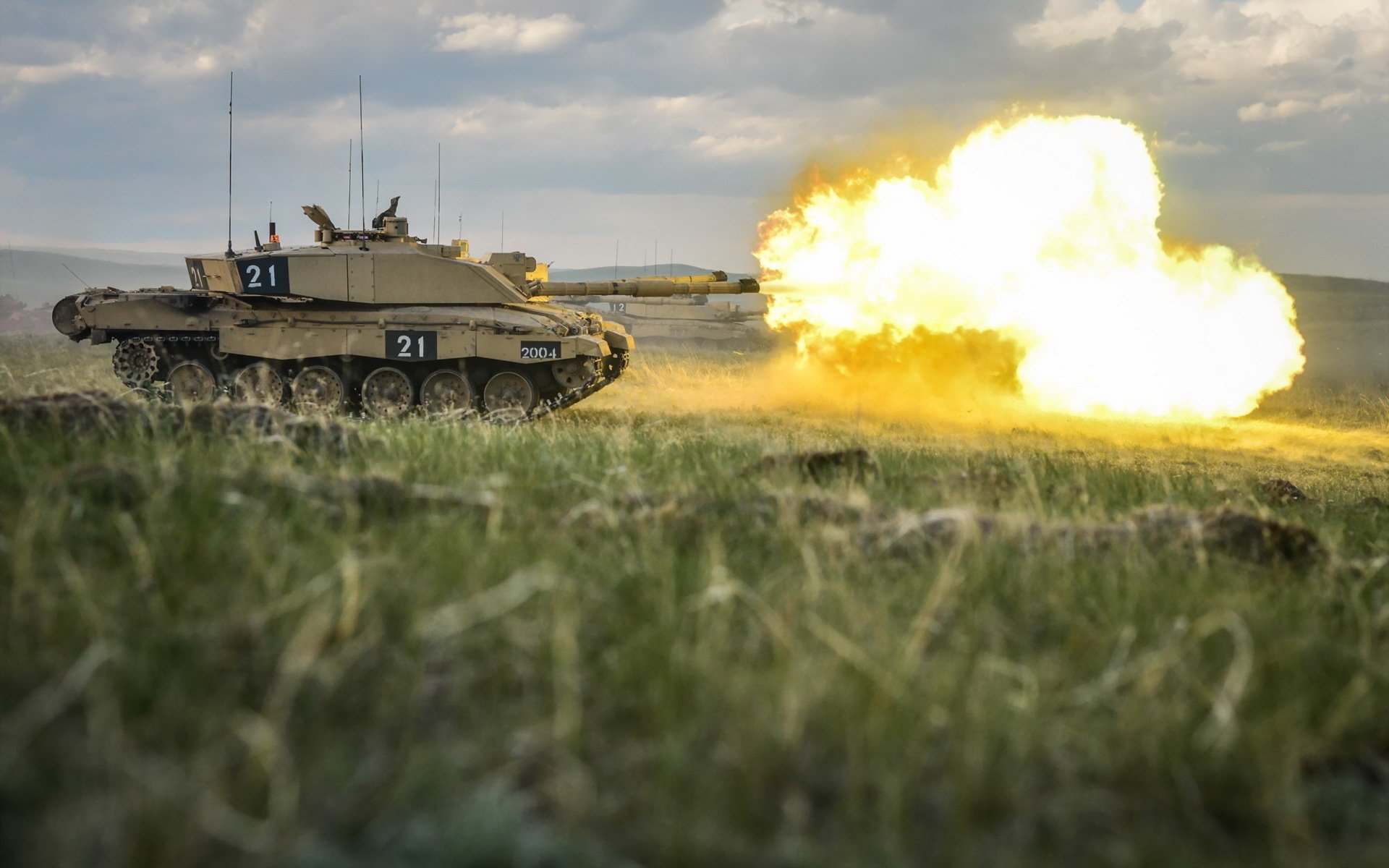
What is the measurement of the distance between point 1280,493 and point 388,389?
38.0ft

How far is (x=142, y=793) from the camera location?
9.22ft

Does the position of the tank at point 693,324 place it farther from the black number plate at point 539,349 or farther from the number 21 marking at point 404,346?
the black number plate at point 539,349

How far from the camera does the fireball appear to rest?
1906 centimetres

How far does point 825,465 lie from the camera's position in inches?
327

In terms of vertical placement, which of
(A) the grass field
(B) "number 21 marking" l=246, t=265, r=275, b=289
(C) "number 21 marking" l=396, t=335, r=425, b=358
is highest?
(B) "number 21 marking" l=246, t=265, r=275, b=289

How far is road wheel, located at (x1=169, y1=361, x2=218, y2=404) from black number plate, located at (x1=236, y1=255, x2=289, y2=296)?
1.50 m

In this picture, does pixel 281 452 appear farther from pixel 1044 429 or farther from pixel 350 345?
pixel 1044 429

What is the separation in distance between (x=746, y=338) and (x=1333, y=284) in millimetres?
49308

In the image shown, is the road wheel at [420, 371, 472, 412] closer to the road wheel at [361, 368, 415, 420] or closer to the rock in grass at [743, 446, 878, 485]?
the road wheel at [361, 368, 415, 420]

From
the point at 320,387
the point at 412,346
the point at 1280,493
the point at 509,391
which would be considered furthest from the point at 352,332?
the point at 1280,493

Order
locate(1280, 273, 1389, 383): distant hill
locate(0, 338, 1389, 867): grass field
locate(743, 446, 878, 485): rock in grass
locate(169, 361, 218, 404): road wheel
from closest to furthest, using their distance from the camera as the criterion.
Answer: locate(0, 338, 1389, 867): grass field, locate(743, 446, 878, 485): rock in grass, locate(169, 361, 218, 404): road wheel, locate(1280, 273, 1389, 383): distant hill

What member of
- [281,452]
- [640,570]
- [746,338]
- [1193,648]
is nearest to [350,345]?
[281,452]

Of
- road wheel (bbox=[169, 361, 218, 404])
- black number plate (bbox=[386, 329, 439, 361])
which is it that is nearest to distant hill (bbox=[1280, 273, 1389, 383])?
black number plate (bbox=[386, 329, 439, 361])

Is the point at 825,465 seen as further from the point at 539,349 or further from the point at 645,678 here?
the point at 539,349
